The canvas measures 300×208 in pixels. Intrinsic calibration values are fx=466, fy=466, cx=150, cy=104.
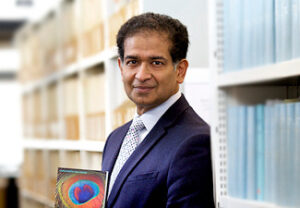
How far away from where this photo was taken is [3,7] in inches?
196

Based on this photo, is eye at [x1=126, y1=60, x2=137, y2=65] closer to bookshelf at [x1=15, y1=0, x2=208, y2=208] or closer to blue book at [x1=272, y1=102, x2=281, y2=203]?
bookshelf at [x1=15, y1=0, x2=208, y2=208]

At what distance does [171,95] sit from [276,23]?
52 cm

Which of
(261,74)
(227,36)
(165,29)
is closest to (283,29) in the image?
(261,74)

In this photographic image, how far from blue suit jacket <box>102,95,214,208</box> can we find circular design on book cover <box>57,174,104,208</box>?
5 cm

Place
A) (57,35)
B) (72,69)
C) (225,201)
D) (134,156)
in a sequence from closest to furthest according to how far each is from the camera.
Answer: (225,201) → (134,156) → (72,69) → (57,35)

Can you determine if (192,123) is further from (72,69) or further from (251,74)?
(72,69)

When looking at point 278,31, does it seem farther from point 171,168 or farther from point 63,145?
point 63,145

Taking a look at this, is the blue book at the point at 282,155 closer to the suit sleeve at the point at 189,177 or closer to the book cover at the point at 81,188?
the suit sleeve at the point at 189,177

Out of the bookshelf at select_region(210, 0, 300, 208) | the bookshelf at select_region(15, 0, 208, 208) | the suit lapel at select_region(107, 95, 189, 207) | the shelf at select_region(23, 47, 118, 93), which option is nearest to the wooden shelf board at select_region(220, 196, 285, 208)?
the bookshelf at select_region(210, 0, 300, 208)

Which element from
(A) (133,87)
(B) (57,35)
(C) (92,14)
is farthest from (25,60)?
(A) (133,87)

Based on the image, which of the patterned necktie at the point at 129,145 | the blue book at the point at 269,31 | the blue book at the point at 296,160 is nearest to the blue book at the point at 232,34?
the blue book at the point at 269,31

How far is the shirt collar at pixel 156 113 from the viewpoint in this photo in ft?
5.89

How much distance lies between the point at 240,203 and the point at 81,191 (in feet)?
2.00

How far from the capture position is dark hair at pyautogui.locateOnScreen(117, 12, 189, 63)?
1.74m
